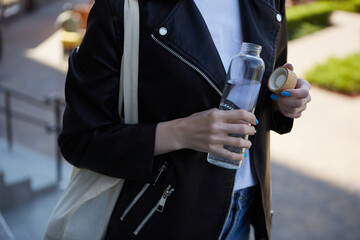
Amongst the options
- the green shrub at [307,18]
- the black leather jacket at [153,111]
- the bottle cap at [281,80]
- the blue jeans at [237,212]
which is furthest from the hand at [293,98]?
the green shrub at [307,18]

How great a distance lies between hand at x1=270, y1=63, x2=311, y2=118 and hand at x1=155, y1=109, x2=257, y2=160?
210mm

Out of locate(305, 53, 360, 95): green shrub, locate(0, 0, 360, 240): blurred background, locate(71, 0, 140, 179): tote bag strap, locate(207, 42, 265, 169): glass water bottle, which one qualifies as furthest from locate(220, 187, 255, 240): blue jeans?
locate(305, 53, 360, 95): green shrub

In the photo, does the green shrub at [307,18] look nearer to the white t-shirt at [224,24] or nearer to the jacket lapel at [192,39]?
the white t-shirt at [224,24]

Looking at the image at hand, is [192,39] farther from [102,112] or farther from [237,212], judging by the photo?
[237,212]

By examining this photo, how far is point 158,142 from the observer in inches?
49.0

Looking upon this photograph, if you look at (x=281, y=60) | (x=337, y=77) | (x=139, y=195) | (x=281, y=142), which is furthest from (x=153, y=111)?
(x=337, y=77)

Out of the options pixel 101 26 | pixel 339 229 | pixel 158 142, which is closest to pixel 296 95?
pixel 158 142

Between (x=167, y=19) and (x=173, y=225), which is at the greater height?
(x=167, y=19)

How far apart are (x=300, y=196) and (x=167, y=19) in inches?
188

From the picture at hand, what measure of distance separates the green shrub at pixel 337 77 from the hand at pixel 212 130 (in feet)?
28.8

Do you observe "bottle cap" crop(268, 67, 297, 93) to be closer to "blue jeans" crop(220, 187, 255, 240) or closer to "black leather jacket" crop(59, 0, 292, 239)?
"black leather jacket" crop(59, 0, 292, 239)

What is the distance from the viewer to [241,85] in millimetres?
1272

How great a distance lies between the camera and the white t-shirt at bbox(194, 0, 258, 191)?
1325 millimetres

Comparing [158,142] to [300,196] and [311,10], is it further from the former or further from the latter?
[311,10]
